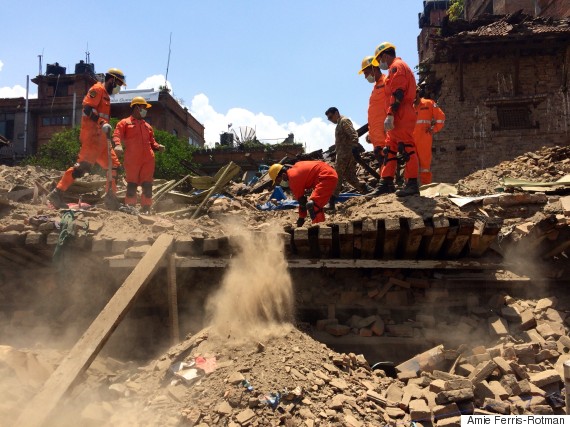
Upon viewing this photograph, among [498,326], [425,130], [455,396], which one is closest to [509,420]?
[455,396]

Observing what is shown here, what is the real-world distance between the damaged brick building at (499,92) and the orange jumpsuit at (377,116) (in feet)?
25.0

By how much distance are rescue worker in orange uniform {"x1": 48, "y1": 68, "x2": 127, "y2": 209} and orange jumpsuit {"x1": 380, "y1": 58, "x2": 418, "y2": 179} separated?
13.3ft

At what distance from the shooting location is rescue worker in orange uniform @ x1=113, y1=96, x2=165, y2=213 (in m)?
6.90

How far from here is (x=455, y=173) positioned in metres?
13.9

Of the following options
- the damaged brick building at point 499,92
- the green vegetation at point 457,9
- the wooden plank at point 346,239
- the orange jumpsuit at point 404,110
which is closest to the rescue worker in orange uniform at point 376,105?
the orange jumpsuit at point 404,110

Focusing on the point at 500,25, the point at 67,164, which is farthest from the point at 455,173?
the point at 67,164

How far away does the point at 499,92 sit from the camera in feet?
46.1

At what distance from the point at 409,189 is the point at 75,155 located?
23.7m

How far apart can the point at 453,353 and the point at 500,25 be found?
44.4ft

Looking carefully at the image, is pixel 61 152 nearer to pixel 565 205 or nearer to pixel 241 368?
pixel 241 368

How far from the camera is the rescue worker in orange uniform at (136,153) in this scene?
690 cm

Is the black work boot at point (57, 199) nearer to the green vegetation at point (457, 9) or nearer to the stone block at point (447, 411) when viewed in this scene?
the stone block at point (447, 411)

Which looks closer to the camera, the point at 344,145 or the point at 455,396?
the point at 455,396

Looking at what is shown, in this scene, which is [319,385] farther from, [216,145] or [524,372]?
[216,145]
